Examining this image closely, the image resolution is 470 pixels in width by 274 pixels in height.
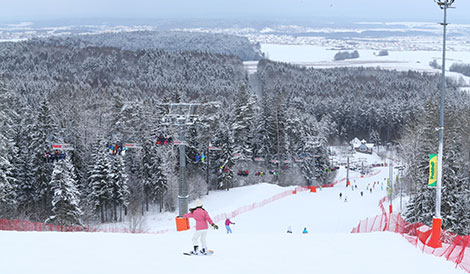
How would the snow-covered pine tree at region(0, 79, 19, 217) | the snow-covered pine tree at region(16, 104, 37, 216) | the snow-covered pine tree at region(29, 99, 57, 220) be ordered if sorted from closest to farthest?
the snow-covered pine tree at region(0, 79, 19, 217), the snow-covered pine tree at region(29, 99, 57, 220), the snow-covered pine tree at region(16, 104, 37, 216)

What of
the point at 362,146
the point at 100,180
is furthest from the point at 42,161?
the point at 362,146

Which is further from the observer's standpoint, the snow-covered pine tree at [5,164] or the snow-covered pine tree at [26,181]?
the snow-covered pine tree at [26,181]

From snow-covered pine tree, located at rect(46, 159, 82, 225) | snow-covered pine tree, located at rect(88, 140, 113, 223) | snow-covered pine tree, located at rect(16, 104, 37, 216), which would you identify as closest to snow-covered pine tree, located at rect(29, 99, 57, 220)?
snow-covered pine tree, located at rect(16, 104, 37, 216)

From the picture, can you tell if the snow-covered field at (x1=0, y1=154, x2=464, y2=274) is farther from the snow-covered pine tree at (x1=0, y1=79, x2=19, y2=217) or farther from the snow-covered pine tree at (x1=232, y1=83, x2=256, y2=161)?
the snow-covered pine tree at (x1=232, y1=83, x2=256, y2=161)

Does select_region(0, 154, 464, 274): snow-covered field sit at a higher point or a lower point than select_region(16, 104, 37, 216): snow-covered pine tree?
higher

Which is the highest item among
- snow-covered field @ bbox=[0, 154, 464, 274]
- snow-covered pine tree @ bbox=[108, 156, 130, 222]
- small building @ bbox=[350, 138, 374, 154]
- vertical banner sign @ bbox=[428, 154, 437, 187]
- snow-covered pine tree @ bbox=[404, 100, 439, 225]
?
vertical banner sign @ bbox=[428, 154, 437, 187]

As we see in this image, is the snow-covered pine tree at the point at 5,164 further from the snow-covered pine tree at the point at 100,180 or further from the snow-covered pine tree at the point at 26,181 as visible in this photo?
the snow-covered pine tree at the point at 100,180

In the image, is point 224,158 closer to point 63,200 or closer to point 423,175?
point 63,200

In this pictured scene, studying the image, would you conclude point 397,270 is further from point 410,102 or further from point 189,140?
point 410,102

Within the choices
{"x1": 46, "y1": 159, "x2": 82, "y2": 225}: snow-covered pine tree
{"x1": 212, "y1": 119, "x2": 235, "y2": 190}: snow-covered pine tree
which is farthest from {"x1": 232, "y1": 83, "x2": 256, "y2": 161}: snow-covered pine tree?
{"x1": 46, "y1": 159, "x2": 82, "y2": 225}: snow-covered pine tree

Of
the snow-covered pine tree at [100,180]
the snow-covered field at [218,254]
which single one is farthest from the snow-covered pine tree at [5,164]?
the snow-covered field at [218,254]

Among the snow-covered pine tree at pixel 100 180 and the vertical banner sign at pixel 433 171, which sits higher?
the vertical banner sign at pixel 433 171

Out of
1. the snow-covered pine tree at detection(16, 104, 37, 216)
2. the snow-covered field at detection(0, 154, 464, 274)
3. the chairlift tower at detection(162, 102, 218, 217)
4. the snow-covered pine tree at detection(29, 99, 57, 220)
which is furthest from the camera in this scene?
the snow-covered pine tree at detection(16, 104, 37, 216)

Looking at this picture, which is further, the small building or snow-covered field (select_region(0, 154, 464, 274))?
the small building
